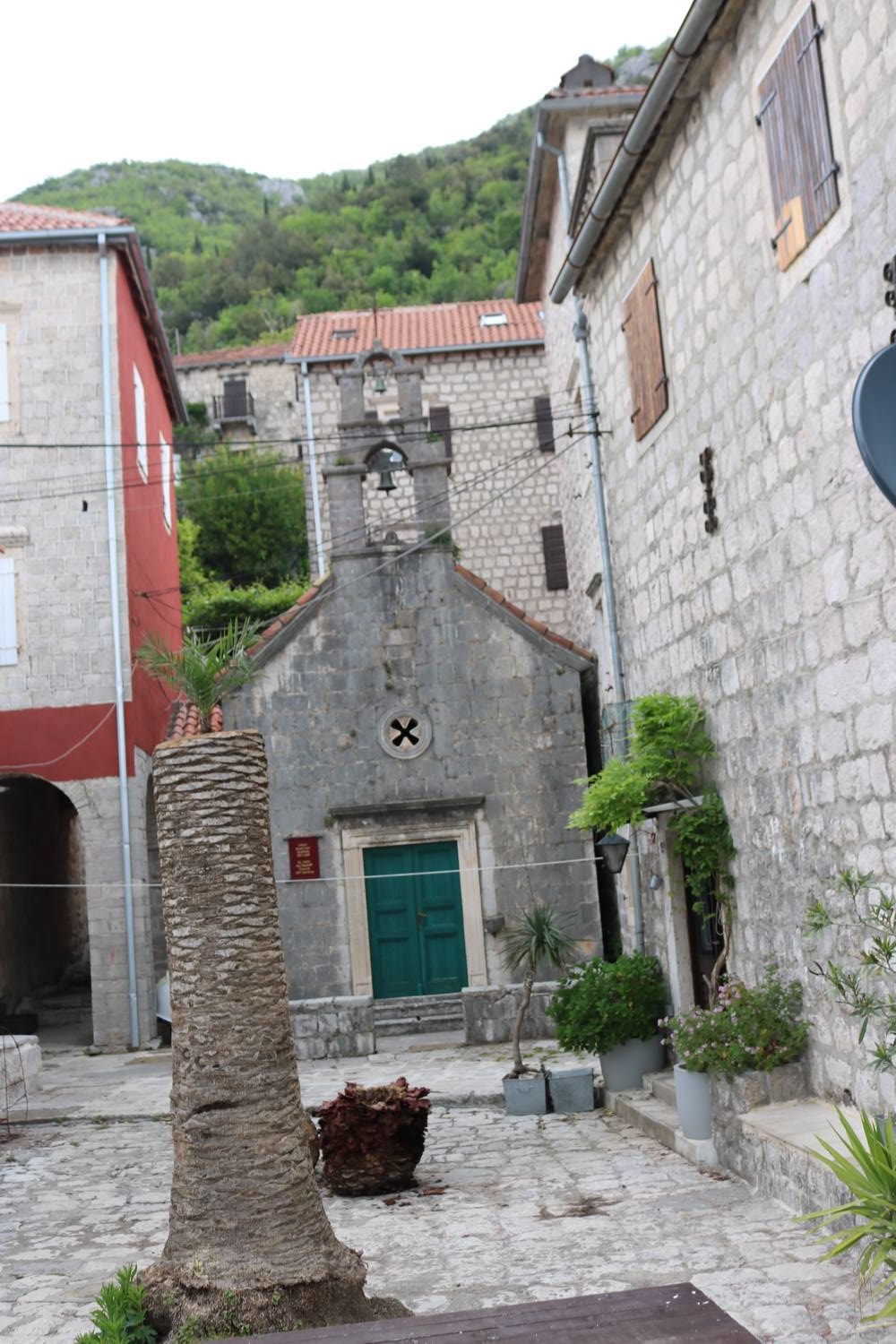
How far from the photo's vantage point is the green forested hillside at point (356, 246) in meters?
57.8

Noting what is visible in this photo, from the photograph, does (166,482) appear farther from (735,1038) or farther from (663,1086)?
(735,1038)

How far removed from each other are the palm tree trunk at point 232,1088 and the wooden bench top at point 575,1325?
1.39m

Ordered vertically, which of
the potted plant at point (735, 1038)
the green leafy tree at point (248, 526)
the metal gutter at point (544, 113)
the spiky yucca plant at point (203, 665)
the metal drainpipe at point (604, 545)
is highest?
the green leafy tree at point (248, 526)

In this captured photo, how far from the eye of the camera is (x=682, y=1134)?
8.02 m

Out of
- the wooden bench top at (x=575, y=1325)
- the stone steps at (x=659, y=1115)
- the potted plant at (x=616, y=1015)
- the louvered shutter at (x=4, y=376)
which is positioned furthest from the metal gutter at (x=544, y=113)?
the wooden bench top at (x=575, y=1325)

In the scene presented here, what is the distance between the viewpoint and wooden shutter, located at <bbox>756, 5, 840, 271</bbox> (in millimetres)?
6219

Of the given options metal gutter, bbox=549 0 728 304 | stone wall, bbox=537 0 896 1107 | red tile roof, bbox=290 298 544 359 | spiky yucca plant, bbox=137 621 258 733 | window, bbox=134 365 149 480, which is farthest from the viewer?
red tile roof, bbox=290 298 544 359

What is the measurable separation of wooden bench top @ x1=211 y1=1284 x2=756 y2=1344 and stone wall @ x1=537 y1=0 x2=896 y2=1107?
2.85 metres

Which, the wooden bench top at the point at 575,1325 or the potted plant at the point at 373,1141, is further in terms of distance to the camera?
the potted plant at the point at 373,1141

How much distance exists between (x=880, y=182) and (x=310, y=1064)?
33.5ft

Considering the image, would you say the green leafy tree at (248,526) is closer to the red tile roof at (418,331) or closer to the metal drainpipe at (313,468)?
the red tile roof at (418,331)

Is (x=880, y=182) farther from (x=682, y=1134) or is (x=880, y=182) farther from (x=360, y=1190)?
(x=360, y=1190)

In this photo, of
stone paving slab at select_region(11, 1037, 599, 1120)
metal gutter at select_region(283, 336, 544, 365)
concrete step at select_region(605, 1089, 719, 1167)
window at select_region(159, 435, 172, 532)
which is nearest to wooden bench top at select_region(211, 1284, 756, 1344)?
concrete step at select_region(605, 1089, 719, 1167)

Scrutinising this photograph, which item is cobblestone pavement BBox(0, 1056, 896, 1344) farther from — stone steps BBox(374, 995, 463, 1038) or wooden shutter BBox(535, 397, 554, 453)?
wooden shutter BBox(535, 397, 554, 453)
